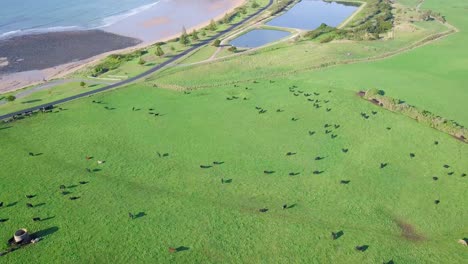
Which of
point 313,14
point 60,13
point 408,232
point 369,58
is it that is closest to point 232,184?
point 408,232

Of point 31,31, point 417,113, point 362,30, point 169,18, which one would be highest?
point 169,18

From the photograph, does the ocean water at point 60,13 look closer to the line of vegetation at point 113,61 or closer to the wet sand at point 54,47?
the wet sand at point 54,47

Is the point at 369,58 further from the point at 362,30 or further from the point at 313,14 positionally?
the point at 313,14

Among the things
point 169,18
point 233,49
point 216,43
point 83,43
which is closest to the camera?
point 233,49

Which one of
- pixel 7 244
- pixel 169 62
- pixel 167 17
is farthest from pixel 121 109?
pixel 167 17

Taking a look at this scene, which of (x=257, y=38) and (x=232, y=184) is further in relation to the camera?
(x=257, y=38)

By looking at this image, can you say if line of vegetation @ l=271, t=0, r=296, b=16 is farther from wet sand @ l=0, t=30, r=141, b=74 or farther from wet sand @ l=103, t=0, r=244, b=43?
wet sand @ l=0, t=30, r=141, b=74

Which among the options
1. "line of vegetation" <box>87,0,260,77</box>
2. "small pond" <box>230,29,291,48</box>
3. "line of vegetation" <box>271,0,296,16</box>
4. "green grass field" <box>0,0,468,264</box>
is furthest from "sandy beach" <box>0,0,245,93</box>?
"green grass field" <box>0,0,468,264</box>
